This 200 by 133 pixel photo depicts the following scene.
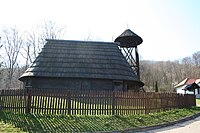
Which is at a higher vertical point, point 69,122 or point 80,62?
point 80,62

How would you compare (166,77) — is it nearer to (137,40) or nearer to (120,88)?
(137,40)

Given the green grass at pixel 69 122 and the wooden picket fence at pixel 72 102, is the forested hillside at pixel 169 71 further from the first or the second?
the green grass at pixel 69 122

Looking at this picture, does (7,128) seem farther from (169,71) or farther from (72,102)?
(169,71)

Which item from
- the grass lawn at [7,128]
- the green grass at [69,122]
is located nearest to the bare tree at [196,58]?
the green grass at [69,122]

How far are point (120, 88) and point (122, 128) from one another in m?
12.2

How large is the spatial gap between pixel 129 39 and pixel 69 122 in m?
20.4

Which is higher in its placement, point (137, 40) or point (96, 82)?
point (137, 40)

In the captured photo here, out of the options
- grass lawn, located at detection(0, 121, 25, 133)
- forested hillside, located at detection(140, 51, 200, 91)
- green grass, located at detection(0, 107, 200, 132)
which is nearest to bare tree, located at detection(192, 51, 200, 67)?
→ forested hillside, located at detection(140, 51, 200, 91)

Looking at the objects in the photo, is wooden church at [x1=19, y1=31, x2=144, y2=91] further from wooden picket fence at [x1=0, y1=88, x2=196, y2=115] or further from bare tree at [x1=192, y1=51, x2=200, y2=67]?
bare tree at [x1=192, y1=51, x2=200, y2=67]

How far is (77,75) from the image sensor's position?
20719mm

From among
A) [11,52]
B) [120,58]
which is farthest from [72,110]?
[11,52]

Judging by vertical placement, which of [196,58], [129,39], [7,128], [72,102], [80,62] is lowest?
[7,128]

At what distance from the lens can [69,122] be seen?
10352 millimetres

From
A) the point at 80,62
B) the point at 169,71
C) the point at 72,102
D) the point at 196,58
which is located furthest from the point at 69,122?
the point at 196,58
